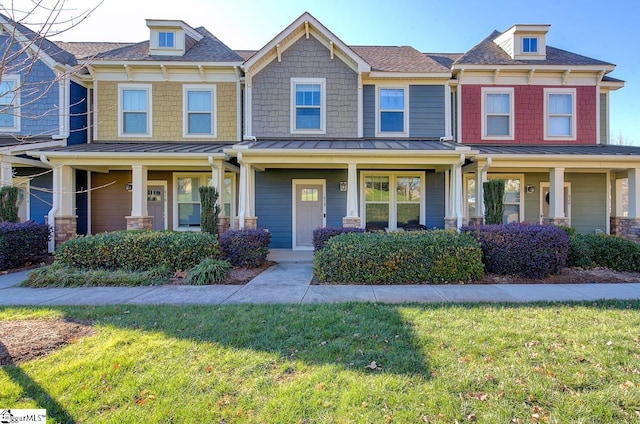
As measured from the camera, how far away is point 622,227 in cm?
1025

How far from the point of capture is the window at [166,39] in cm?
1094

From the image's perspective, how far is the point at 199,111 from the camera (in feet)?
35.6

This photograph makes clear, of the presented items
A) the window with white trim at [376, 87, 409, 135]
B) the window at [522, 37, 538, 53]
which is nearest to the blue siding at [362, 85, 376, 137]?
the window with white trim at [376, 87, 409, 135]

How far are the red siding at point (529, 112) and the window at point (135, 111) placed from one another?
425 inches

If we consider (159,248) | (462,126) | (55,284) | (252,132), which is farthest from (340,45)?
(55,284)

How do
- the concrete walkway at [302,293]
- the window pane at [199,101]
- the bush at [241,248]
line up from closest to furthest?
the concrete walkway at [302,293] < the bush at [241,248] < the window pane at [199,101]

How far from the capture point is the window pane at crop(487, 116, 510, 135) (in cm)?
1108

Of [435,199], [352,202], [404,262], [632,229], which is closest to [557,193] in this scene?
[632,229]

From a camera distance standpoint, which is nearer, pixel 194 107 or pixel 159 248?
pixel 159 248

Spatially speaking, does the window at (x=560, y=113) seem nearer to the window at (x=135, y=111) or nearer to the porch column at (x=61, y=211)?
the window at (x=135, y=111)

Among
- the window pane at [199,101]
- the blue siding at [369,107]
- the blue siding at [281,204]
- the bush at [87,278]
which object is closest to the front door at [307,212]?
the blue siding at [281,204]

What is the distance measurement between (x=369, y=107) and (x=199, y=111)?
5767 millimetres

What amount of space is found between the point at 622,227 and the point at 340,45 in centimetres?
1075

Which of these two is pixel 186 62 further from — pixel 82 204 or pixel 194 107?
pixel 82 204
